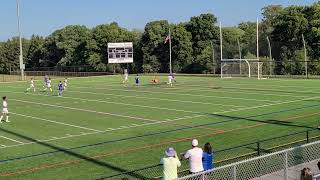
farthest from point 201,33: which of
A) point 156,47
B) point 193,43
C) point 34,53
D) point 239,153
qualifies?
point 239,153

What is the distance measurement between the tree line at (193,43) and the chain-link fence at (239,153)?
45169mm

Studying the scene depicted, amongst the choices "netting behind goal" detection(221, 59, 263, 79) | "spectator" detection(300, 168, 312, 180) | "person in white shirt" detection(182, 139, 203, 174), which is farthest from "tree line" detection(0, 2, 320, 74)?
"spectator" detection(300, 168, 312, 180)

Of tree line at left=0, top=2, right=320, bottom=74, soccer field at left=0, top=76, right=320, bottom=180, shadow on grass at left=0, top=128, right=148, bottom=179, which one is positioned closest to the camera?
shadow on grass at left=0, top=128, right=148, bottom=179

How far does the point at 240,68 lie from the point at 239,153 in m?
49.7

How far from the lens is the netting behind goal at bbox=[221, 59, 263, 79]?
6435cm

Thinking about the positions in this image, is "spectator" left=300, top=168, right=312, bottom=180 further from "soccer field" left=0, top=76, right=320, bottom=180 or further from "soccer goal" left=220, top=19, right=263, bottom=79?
"soccer goal" left=220, top=19, right=263, bottom=79

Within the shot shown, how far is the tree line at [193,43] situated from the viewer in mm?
70688

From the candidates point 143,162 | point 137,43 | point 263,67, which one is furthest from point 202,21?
point 143,162

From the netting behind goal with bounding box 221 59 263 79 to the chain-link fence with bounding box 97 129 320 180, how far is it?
4421cm

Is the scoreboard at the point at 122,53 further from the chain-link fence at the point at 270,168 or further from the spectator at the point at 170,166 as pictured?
the spectator at the point at 170,166

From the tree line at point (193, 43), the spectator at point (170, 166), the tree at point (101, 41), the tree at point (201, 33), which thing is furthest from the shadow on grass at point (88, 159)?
the tree at point (101, 41)

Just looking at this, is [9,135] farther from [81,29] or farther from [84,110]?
[81,29]

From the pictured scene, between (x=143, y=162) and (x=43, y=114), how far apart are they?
15.4m

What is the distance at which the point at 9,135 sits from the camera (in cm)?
2278
